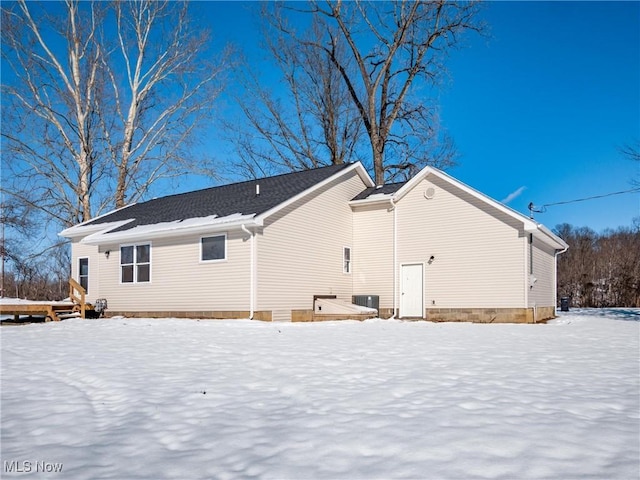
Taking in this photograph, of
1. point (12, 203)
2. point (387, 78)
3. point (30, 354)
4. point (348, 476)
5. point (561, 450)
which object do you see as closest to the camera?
point (348, 476)

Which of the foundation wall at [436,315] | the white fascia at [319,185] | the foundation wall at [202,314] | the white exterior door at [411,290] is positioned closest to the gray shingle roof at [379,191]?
the white fascia at [319,185]

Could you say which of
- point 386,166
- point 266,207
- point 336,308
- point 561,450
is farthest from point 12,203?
point 561,450

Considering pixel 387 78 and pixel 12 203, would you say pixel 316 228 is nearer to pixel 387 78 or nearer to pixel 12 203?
pixel 387 78

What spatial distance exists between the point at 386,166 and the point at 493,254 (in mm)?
13799

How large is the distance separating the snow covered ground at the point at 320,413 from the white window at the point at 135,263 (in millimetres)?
8983

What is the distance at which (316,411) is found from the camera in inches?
164

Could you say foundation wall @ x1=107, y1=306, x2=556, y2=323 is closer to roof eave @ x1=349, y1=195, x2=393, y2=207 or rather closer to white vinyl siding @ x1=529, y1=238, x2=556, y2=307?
white vinyl siding @ x1=529, y1=238, x2=556, y2=307

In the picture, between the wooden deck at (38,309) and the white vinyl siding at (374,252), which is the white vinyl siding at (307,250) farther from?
the wooden deck at (38,309)

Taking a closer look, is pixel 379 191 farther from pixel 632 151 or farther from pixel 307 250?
pixel 632 151

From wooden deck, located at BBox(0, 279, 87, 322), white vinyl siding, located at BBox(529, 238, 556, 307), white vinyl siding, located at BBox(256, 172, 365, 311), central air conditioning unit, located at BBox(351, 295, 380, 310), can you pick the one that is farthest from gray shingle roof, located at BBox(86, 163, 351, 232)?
white vinyl siding, located at BBox(529, 238, 556, 307)

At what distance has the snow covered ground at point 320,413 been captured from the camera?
299 centimetres

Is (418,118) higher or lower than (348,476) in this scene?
higher

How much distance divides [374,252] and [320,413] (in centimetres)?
1426

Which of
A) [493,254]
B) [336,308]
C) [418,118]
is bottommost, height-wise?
[336,308]
